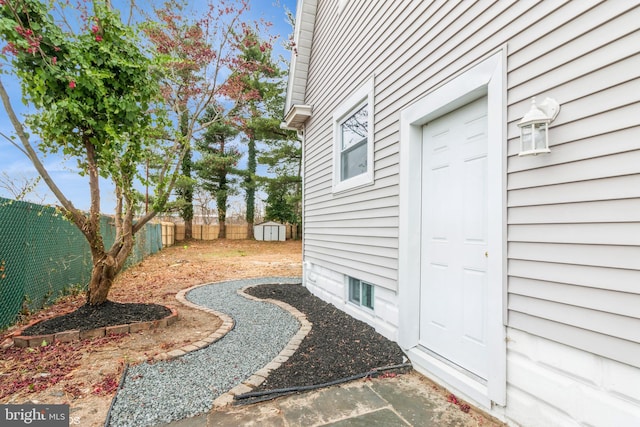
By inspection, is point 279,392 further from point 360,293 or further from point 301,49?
point 301,49

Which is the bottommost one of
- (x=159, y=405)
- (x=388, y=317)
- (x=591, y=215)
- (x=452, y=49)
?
(x=159, y=405)

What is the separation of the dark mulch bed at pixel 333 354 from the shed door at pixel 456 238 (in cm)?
47

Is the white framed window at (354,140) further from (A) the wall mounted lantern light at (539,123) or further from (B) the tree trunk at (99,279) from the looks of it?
(B) the tree trunk at (99,279)

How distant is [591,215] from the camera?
5.80 feet

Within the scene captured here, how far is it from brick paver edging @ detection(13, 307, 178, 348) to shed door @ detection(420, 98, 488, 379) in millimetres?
3088

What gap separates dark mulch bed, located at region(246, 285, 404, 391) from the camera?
281 centimetres

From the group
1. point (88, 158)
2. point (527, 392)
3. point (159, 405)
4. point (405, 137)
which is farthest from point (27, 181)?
point (527, 392)

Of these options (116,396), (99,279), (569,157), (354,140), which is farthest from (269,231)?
(569,157)

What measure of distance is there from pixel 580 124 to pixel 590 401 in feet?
4.83

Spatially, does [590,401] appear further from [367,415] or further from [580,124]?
[580,124]

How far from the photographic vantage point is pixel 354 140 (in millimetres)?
4773

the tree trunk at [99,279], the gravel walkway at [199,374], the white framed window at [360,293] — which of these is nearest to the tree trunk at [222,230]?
the gravel walkway at [199,374]

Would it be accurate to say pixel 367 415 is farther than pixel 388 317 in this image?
No

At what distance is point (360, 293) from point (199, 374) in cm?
232
